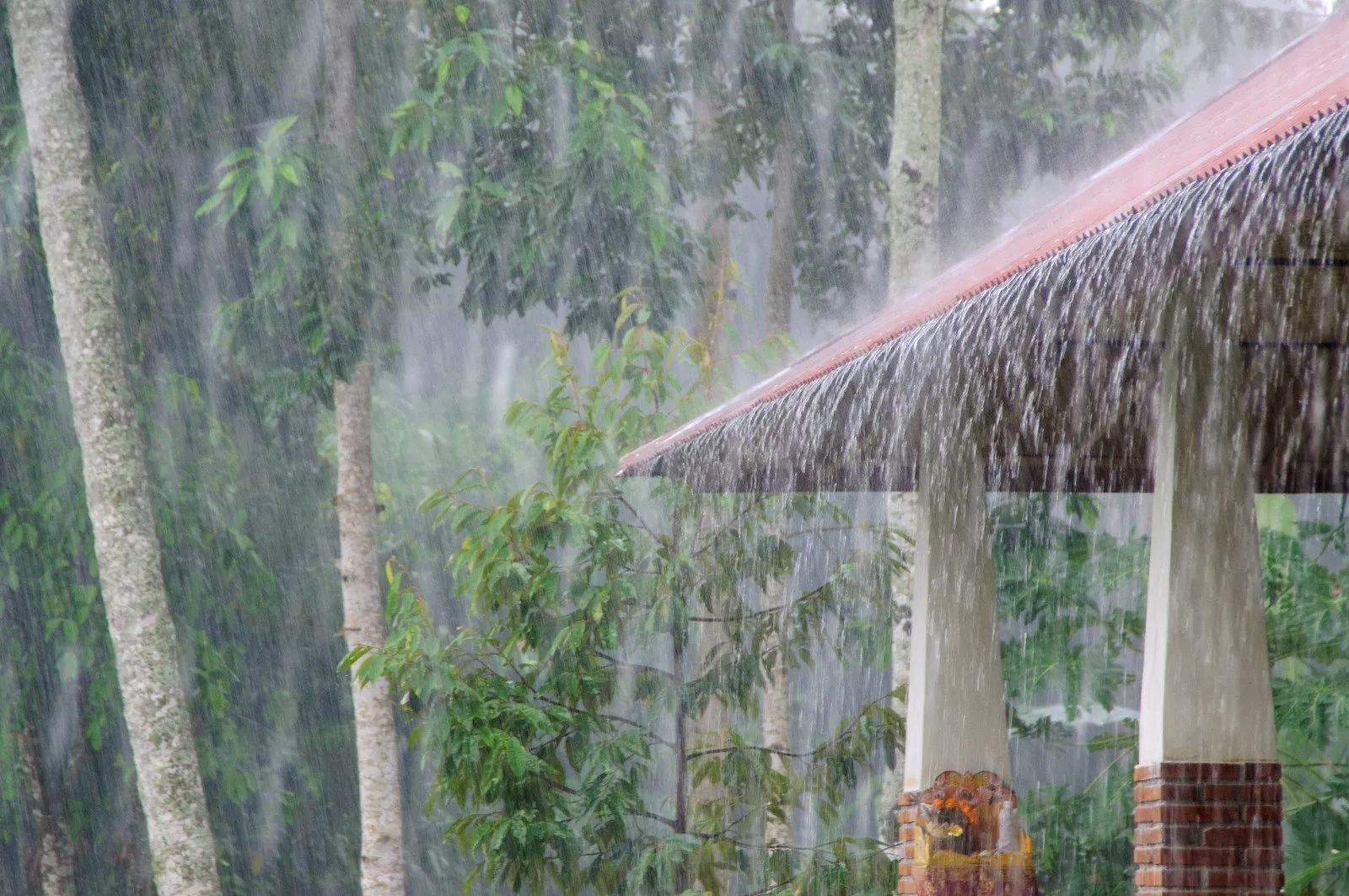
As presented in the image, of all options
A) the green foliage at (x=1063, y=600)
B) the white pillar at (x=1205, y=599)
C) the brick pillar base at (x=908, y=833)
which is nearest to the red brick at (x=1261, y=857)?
the white pillar at (x=1205, y=599)

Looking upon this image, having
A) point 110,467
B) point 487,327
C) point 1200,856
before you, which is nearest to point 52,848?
point 110,467

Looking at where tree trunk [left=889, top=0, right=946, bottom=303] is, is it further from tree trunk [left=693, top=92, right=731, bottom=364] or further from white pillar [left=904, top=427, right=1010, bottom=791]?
white pillar [left=904, top=427, right=1010, bottom=791]

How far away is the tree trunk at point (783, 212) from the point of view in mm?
14023

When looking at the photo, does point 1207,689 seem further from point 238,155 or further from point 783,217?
point 783,217

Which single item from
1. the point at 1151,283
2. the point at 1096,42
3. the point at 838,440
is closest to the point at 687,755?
the point at 838,440

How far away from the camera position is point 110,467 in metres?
10.5

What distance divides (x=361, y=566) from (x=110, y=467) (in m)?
1.94

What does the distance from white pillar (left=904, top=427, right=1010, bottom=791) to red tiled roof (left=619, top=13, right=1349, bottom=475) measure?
73 centimetres

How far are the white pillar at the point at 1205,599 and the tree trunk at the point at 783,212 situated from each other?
913cm

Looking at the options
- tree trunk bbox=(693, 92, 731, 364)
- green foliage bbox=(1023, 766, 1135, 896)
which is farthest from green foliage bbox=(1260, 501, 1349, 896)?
tree trunk bbox=(693, 92, 731, 364)

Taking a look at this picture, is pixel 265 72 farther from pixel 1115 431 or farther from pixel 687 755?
pixel 1115 431

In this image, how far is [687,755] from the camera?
892 centimetres

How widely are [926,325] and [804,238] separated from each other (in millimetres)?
11580

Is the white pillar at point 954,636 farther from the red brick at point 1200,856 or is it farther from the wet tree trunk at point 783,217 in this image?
the wet tree trunk at point 783,217
